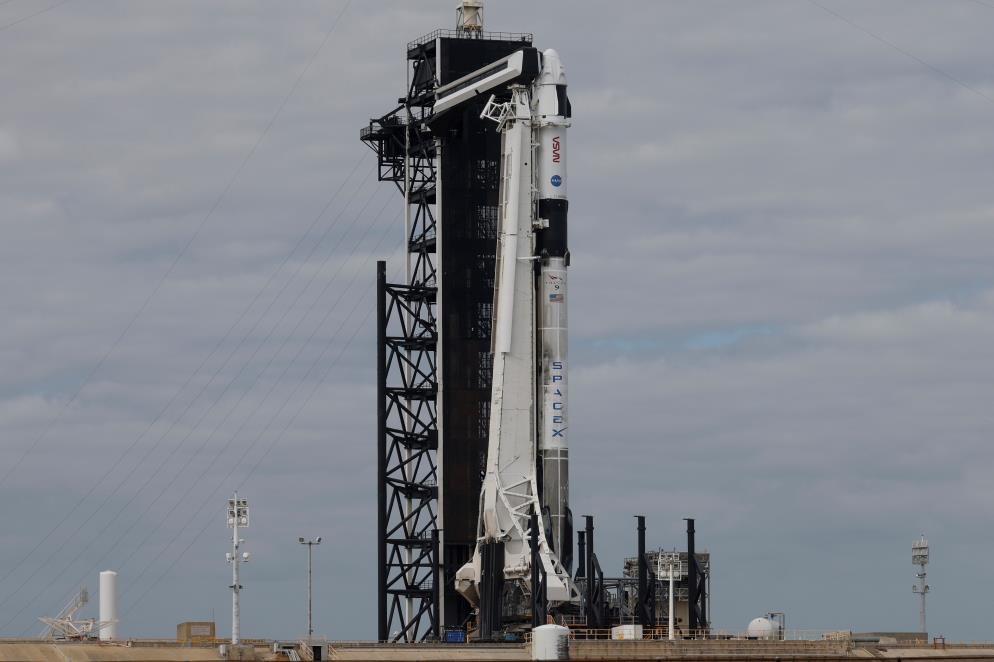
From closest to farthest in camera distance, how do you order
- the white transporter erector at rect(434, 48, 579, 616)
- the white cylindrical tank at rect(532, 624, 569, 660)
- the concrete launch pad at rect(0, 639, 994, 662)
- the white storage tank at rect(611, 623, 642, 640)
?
1. the concrete launch pad at rect(0, 639, 994, 662)
2. the white cylindrical tank at rect(532, 624, 569, 660)
3. the white storage tank at rect(611, 623, 642, 640)
4. the white transporter erector at rect(434, 48, 579, 616)

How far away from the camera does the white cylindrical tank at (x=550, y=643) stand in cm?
10031

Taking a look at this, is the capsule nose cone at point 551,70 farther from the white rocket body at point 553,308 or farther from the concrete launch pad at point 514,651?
the concrete launch pad at point 514,651

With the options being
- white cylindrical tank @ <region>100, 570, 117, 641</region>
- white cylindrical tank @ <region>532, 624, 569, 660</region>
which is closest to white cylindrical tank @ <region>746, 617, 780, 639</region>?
white cylindrical tank @ <region>532, 624, 569, 660</region>

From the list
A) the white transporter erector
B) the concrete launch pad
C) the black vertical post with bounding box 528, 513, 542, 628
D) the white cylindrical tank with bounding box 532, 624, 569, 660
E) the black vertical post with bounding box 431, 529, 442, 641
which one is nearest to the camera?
the concrete launch pad

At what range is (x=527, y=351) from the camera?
117 metres

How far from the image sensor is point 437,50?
127 m

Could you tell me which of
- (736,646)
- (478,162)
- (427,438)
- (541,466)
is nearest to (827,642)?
(736,646)

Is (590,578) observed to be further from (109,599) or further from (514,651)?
(109,599)

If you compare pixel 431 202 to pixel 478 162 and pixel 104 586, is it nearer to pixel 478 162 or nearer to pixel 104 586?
Answer: pixel 478 162

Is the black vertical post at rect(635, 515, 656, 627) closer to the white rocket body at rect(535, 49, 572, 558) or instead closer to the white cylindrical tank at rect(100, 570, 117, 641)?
the white rocket body at rect(535, 49, 572, 558)

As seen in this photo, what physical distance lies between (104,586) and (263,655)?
979cm

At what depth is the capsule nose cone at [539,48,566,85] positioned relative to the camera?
390ft

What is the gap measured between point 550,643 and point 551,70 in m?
35.6

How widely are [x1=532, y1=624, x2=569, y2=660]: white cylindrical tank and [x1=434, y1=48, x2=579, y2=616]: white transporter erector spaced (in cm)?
1245
